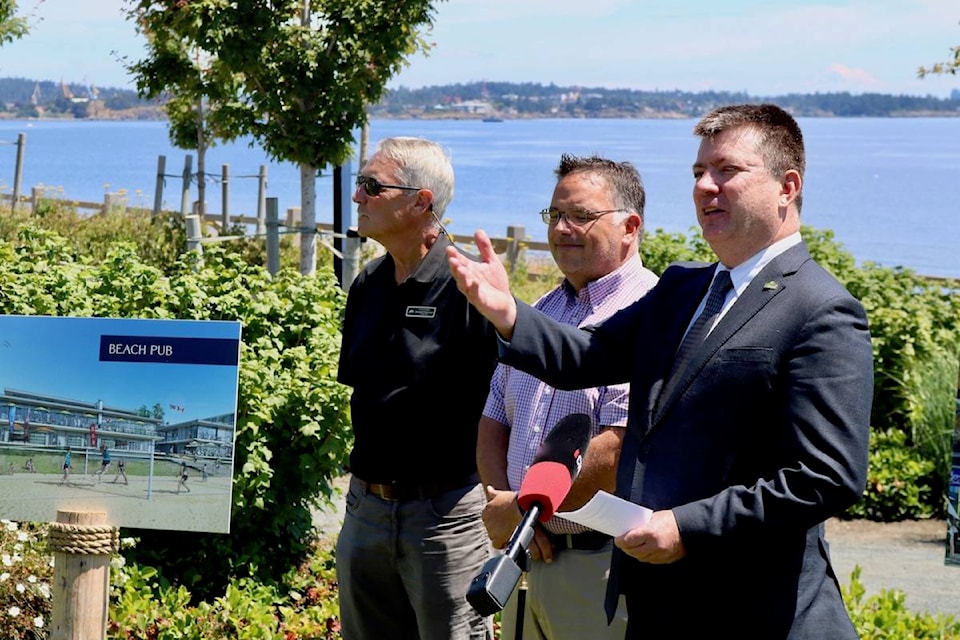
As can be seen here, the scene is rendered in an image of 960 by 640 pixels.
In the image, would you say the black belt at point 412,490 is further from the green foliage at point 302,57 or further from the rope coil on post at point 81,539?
the green foliage at point 302,57

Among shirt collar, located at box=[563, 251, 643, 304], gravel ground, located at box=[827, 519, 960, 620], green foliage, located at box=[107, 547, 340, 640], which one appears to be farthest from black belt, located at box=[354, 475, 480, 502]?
gravel ground, located at box=[827, 519, 960, 620]

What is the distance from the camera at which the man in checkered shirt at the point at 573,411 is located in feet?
12.4

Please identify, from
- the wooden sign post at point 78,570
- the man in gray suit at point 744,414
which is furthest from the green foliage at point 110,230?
the man in gray suit at point 744,414

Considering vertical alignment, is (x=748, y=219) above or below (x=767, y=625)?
above

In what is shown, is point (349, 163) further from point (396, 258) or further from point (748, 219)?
point (748, 219)

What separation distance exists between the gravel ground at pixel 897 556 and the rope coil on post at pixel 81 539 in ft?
7.50

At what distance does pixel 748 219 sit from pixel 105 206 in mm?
25112

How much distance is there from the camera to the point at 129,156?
100438mm

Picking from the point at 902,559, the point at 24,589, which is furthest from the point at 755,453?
the point at 902,559

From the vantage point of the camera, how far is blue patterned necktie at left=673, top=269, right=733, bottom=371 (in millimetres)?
2945

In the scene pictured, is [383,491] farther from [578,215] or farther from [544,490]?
[544,490]

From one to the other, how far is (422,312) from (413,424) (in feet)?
1.19

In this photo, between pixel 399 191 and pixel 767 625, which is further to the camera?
pixel 399 191

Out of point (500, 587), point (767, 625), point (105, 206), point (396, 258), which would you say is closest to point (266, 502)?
Result: point (396, 258)
